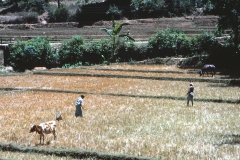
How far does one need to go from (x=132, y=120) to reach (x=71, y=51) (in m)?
27.0

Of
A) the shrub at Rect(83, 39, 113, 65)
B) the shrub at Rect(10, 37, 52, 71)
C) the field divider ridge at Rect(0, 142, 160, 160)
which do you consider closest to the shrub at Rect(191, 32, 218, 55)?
the shrub at Rect(83, 39, 113, 65)

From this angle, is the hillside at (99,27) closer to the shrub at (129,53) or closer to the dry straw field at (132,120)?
the shrub at (129,53)

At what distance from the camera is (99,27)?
5722cm

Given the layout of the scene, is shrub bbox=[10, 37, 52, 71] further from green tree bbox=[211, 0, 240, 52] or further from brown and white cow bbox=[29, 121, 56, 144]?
brown and white cow bbox=[29, 121, 56, 144]

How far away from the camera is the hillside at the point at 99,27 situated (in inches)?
2028

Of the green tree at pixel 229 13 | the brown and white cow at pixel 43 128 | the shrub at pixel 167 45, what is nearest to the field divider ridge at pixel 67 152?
the brown and white cow at pixel 43 128

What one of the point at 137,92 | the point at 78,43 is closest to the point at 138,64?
the point at 78,43

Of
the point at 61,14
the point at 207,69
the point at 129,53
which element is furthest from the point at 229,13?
the point at 61,14

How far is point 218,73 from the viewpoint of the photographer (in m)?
30.0

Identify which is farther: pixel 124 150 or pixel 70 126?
pixel 70 126

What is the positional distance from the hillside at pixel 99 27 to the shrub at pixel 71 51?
824 centimetres

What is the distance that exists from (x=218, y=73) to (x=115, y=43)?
1302 cm

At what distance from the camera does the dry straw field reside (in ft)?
37.4

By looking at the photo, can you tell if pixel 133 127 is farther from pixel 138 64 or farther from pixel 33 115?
pixel 138 64
